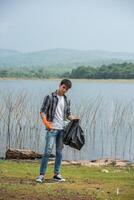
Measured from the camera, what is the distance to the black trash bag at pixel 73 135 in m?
7.91

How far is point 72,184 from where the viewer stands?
313 inches

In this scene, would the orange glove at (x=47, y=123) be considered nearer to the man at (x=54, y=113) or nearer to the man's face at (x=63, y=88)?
the man at (x=54, y=113)

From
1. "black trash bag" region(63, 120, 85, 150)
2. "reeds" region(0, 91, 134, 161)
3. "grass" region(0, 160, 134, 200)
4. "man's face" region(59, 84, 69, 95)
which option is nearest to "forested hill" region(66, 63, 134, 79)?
"reeds" region(0, 91, 134, 161)

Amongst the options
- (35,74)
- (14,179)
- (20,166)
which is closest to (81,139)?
(14,179)

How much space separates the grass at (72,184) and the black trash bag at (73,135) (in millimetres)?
554

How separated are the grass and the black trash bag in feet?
1.82

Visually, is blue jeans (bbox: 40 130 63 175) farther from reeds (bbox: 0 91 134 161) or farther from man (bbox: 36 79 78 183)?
reeds (bbox: 0 91 134 161)

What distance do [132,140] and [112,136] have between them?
59 centimetres

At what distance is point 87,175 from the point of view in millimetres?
9266

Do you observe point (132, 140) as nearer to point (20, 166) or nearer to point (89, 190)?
point (20, 166)

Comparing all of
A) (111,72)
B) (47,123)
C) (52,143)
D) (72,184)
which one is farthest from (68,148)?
(111,72)

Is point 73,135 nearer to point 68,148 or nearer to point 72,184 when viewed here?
point 72,184

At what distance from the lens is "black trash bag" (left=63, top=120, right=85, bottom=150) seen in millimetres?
7910

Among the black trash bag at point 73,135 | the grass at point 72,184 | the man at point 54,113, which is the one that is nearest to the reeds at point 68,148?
the grass at point 72,184
